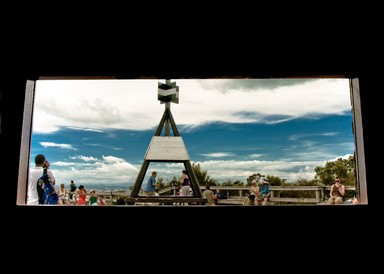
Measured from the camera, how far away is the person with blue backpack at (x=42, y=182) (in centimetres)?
382

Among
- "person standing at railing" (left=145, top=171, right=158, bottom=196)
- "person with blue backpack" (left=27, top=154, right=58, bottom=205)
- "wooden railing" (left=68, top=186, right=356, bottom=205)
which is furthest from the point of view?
"person standing at railing" (left=145, top=171, right=158, bottom=196)

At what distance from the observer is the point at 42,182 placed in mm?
4070

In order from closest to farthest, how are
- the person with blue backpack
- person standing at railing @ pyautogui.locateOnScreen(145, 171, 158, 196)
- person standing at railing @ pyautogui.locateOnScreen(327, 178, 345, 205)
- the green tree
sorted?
the person with blue backpack → person standing at railing @ pyautogui.locateOnScreen(327, 178, 345, 205) → person standing at railing @ pyautogui.locateOnScreen(145, 171, 158, 196) → the green tree

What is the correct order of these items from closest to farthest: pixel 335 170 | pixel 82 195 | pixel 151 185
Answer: pixel 151 185
pixel 82 195
pixel 335 170

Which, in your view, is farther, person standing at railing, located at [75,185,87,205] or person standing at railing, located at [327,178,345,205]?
person standing at railing, located at [75,185,87,205]

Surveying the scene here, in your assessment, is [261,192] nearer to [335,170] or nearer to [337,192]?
[337,192]

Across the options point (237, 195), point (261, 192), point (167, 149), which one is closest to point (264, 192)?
point (261, 192)

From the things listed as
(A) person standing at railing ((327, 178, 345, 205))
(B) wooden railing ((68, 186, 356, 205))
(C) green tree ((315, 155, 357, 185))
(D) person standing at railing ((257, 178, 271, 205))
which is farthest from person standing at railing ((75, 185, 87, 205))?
(C) green tree ((315, 155, 357, 185))

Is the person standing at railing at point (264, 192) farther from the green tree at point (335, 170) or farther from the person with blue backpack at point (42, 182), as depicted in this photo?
the person with blue backpack at point (42, 182)

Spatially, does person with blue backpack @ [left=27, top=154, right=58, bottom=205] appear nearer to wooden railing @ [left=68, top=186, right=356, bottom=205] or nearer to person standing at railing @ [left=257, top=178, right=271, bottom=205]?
wooden railing @ [left=68, top=186, right=356, bottom=205]

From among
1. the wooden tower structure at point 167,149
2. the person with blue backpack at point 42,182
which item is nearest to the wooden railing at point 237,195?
the wooden tower structure at point 167,149

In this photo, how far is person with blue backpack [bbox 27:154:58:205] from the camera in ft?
12.5
